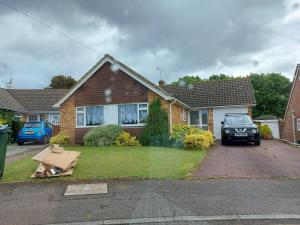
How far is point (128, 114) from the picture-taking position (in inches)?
807

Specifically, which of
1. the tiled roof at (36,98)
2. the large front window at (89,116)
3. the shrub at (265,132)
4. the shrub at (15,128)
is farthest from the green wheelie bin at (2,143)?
the tiled roof at (36,98)

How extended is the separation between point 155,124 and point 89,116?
446cm

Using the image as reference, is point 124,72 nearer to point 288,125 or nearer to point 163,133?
point 163,133

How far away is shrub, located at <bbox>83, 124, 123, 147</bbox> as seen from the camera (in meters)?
18.9

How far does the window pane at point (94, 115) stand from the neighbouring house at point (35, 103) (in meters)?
12.1

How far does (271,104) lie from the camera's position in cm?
5609

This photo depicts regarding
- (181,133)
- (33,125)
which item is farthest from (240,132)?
(33,125)

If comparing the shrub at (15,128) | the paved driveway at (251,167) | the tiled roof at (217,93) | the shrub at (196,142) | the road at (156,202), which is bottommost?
the road at (156,202)

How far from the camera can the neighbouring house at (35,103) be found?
110 ft

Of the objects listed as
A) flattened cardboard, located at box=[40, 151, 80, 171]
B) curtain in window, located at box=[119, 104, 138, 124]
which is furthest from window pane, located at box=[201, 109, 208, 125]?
flattened cardboard, located at box=[40, 151, 80, 171]

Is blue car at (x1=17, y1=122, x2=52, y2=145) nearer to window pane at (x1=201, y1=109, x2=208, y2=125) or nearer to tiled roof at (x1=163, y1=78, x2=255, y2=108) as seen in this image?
tiled roof at (x1=163, y1=78, x2=255, y2=108)

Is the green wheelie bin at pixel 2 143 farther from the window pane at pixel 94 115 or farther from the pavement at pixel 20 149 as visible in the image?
the window pane at pixel 94 115

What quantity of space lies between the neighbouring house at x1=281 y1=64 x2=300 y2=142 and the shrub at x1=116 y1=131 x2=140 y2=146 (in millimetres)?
17023

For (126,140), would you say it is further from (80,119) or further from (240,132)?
(240,132)
